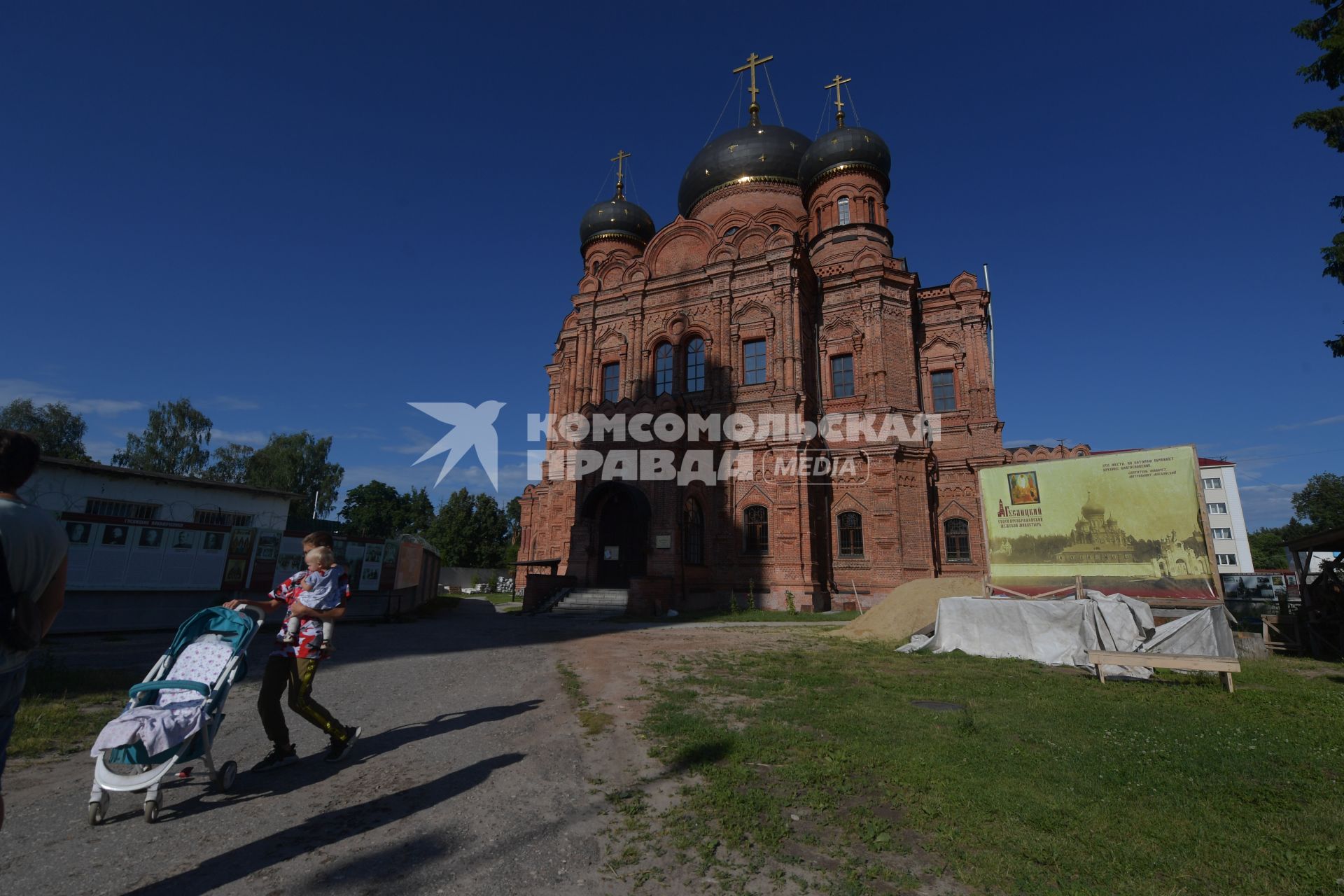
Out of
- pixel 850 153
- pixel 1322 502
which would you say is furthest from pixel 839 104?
pixel 1322 502

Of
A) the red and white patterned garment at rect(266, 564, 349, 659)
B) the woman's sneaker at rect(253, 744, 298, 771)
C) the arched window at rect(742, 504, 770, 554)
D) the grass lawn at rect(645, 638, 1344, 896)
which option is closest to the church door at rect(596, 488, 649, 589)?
the arched window at rect(742, 504, 770, 554)

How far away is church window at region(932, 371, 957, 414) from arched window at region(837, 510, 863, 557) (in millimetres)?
6222

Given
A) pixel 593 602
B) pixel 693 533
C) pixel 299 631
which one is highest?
pixel 693 533

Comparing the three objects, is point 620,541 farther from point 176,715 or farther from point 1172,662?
point 176,715

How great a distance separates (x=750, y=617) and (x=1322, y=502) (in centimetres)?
7508

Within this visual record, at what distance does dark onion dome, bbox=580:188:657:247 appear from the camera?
30.8 metres

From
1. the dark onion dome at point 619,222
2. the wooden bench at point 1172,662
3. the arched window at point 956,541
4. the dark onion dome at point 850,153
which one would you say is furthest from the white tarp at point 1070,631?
the dark onion dome at point 619,222

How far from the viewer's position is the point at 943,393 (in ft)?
79.2

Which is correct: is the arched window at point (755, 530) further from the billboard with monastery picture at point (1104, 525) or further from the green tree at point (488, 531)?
the green tree at point (488, 531)

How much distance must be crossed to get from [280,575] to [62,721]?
819 cm

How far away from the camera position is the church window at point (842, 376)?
23188 millimetres

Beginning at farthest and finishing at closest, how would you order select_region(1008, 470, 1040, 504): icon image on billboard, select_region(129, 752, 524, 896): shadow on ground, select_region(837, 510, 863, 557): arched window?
select_region(837, 510, 863, 557): arched window < select_region(1008, 470, 1040, 504): icon image on billboard < select_region(129, 752, 524, 896): shadow on ground

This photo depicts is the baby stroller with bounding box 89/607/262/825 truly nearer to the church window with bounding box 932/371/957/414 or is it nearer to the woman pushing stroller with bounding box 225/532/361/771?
the woman pushing stroller with bounding box 225/532/361/771

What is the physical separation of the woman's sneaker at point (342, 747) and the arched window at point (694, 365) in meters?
19.2
